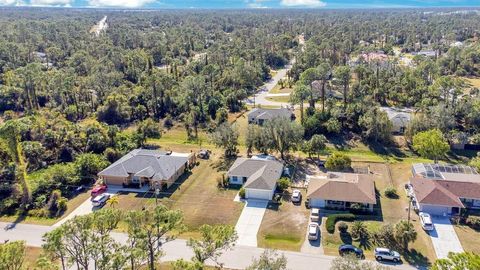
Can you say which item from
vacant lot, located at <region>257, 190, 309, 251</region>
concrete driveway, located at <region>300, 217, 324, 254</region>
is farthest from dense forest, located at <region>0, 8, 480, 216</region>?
concrete driveway, located at <region>300, 217, 324, 254</region>

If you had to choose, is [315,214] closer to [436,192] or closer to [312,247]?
[312,247]

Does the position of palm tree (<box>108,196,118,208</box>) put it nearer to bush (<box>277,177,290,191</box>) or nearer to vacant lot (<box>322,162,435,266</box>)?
bush (<box>277,177,290,191</box>)

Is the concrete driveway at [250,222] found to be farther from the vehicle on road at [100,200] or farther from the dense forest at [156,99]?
the dense forest at [156,99]

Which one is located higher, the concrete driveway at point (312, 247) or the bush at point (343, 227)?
the bush at point (343, 227)

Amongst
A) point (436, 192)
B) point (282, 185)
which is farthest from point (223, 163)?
point (436, 192)

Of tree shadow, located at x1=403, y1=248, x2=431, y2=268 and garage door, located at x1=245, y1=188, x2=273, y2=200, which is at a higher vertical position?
garage door, located at x1=245, y1=188, x2=273, y2=200

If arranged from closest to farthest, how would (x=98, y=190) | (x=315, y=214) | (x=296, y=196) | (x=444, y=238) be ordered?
1. (x=444, y=238)
2. (x=315, y=214)
3. (x=296, y=196)
4. (x=98, y=190)

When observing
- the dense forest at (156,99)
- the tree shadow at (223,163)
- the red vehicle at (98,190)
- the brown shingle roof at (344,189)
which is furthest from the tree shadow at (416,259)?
the red vehicle at (98,190)
